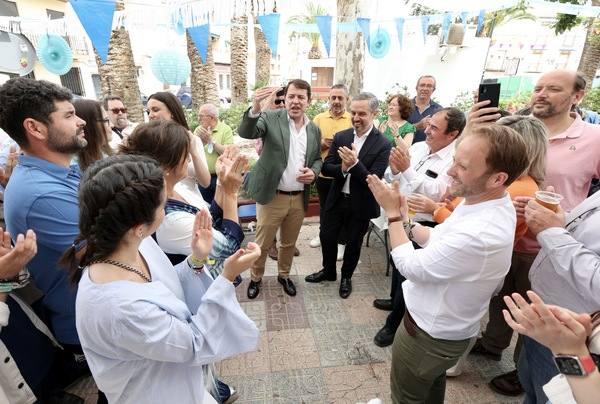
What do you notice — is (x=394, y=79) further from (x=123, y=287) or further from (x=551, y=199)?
(x=123, y=287)

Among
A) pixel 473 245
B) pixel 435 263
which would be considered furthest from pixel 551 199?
pixel 435 263

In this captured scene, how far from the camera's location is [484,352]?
105 inches

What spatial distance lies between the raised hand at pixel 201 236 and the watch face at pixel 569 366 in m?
1.36

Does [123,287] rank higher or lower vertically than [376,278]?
higher

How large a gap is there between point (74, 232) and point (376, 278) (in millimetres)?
3039

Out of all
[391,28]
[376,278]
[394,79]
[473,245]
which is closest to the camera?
[473,245]

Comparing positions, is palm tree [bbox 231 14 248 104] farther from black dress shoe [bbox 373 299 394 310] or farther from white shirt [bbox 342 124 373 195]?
black dress shoe [bbox 373 299 394 310]

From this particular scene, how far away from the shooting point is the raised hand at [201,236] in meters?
1.48

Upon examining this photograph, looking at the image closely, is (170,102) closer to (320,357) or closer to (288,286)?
(288,286)

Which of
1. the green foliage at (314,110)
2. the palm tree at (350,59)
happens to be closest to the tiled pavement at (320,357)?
the palm tree at (350,59)

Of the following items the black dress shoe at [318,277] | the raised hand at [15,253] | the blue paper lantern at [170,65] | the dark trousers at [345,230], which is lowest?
the black dress shoe at [318,277]

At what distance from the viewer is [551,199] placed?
158 centimetres

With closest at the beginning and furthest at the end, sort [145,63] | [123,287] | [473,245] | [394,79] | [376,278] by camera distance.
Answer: [123,287], [473,245], [376,278], [394,79], [145,63]

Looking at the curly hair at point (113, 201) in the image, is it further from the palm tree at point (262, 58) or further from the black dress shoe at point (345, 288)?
the palm tree at point (262, 58)
